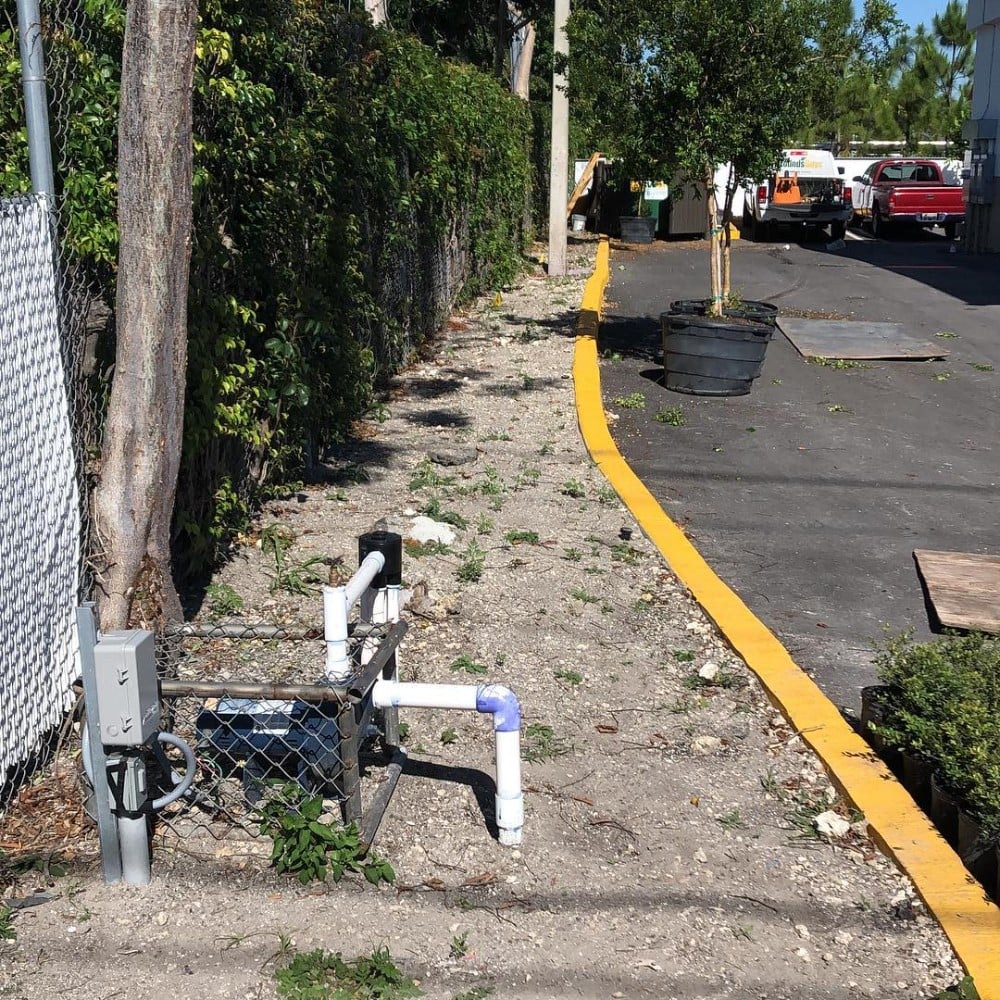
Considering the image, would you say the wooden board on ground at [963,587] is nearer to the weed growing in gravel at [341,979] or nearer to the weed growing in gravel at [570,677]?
the weed growing in gravel at [570,677]

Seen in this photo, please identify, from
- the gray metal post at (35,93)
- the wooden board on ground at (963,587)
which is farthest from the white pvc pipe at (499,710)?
the wooden board on ground at (963,587)

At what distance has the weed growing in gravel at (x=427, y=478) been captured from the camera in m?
7.68

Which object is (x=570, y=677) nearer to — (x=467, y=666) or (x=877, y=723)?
(x=467, y=666)

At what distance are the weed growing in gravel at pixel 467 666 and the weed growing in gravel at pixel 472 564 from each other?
0.97m

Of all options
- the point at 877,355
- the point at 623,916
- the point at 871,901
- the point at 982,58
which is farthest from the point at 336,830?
the point at 982,58

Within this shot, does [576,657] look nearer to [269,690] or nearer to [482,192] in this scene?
[269,690]

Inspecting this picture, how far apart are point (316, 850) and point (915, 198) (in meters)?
30.0

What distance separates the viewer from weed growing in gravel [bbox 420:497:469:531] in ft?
22.8

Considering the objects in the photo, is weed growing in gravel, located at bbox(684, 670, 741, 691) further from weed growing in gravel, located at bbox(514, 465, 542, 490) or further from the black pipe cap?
weed growing in gravel, located at bbox(514, 465, 542, 490)

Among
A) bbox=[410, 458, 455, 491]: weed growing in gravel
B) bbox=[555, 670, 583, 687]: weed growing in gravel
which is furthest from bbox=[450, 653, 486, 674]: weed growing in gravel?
bbox=[410, 458, 455, 491]: weed growing in gravel

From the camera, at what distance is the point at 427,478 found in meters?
7.83

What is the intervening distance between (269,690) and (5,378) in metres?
1.31

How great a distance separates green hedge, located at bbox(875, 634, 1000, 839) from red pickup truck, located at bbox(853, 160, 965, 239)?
92.0 ft

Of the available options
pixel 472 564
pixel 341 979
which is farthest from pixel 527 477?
pixel 341 979
